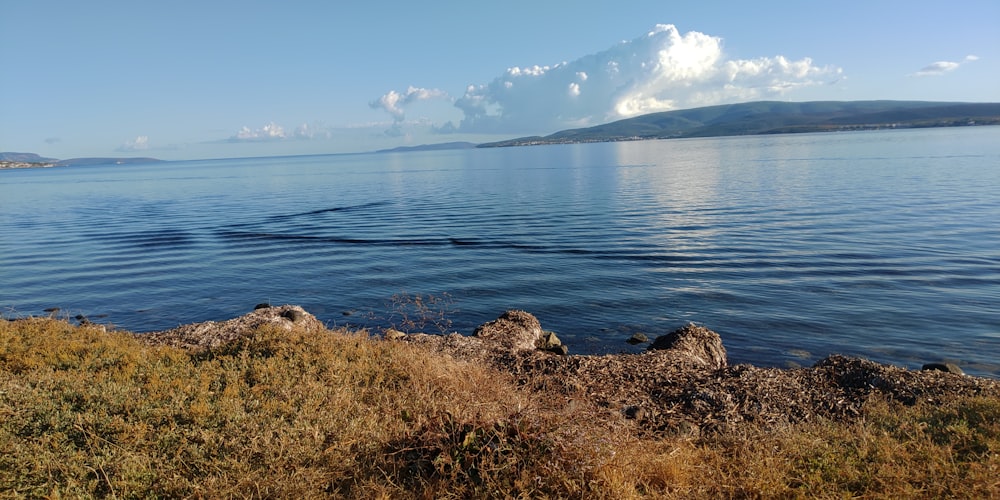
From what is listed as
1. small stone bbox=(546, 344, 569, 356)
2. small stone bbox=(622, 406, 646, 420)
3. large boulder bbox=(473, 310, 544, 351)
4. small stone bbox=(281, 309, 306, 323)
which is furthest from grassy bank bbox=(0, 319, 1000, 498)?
small stone bbox=(281, 309, 306, 323)

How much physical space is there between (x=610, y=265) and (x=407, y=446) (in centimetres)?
1989

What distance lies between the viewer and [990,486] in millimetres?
5930

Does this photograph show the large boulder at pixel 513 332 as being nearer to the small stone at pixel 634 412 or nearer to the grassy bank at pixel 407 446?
the small stone at pixel 634 412

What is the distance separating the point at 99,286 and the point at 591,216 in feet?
95.5

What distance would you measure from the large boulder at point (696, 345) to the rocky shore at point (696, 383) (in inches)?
1.3

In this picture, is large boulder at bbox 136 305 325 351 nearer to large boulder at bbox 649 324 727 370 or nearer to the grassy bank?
the grassy bank

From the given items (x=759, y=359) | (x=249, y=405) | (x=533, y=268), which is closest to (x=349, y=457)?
(x=249, y=405)

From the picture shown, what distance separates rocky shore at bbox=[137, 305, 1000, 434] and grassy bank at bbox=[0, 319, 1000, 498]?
3.25 ft

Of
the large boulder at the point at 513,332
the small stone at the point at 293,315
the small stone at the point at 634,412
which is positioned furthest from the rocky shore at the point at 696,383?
the small stone at the point at 293,315

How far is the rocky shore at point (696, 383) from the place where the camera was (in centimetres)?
967

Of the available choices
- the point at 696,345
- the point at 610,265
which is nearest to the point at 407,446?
the point at 696,345

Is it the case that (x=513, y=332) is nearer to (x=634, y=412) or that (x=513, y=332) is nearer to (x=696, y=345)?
(x=696, y=345)

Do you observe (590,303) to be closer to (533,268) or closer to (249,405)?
(533,268)

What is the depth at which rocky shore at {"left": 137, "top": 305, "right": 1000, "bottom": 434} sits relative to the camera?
9672 millimetres
